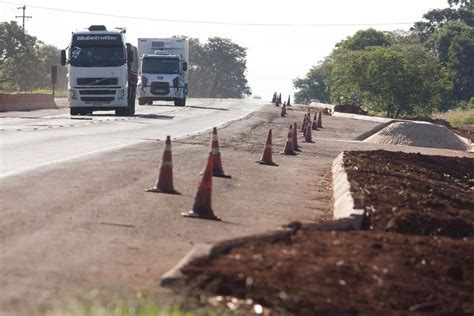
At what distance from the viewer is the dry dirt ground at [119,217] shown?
8.33 m

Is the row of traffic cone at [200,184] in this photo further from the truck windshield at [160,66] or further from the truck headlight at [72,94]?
the truck windshield at [160,66]

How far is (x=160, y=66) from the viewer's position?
194 ft

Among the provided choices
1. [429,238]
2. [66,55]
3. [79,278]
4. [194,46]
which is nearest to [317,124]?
[66,55]

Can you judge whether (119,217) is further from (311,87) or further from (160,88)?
(311,87)

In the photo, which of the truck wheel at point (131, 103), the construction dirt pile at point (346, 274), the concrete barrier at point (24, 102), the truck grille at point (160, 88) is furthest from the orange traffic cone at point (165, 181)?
the truck grille at point (160, 88)

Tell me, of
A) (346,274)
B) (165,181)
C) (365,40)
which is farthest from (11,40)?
(346,274)

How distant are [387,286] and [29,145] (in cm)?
1533

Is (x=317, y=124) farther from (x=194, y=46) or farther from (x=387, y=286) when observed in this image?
(x=194, y=46)

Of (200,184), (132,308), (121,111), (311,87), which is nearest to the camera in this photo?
(132,308)

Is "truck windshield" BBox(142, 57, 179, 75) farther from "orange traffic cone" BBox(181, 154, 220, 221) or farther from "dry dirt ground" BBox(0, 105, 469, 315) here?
"orange traffic cone" BBox(181, 154, 220, 221)

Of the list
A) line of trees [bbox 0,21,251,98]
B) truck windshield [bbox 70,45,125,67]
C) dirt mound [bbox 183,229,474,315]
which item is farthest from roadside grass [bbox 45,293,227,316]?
line of trees [bbox 0,21,251,98]

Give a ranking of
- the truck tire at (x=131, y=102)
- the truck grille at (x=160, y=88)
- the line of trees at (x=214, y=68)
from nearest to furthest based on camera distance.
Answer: the truck tire at (x=131, y=102) → the truck grille at (x=160, y=88) → the line of trees at (x=214, y=68)

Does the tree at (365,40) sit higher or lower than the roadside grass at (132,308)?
higher

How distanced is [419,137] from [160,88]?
25.0m
